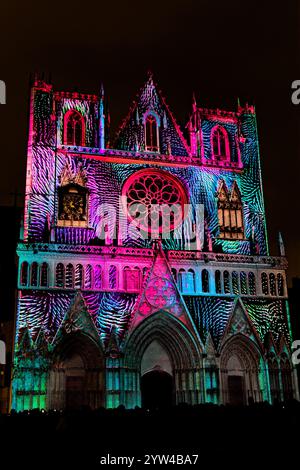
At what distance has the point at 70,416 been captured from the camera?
11141mm

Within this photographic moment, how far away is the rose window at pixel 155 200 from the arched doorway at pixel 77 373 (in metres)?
7.95

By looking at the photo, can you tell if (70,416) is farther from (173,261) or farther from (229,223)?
(229,223)

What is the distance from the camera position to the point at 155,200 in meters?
34.3

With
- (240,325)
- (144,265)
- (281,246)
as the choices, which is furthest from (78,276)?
(281,246)

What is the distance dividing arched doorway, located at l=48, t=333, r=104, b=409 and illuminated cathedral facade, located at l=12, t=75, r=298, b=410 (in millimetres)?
59

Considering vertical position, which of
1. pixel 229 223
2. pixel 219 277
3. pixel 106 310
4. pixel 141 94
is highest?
pixel 141 94

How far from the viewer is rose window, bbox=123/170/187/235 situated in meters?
33.7

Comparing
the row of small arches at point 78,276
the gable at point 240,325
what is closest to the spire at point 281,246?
the gable at point 240,325

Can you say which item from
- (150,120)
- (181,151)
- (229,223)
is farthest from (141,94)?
(229,223)

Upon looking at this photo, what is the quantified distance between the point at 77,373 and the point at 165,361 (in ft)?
→ 16.5

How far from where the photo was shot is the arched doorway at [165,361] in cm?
2969

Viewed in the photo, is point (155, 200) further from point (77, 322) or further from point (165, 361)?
point (165, 361)

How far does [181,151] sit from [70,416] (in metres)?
26.2
